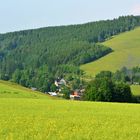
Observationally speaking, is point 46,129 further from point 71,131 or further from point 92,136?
point 92,136

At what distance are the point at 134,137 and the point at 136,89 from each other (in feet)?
430

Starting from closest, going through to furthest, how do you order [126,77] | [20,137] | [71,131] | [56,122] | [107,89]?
1. [20,137]
2. [71,131]
3. [56,122]
4. [107,89]
5. [126,77]

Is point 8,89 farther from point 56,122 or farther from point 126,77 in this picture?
point 126,77

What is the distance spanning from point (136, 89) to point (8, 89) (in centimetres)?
9082

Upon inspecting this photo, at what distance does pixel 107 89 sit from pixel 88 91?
6087 millimetres

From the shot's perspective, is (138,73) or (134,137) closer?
(134,137)

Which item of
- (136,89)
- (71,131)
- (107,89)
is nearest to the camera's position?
(71,131)

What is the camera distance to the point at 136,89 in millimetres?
153375

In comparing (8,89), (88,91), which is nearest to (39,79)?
(88,91)

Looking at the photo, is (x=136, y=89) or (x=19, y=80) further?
(x=19, y=80)

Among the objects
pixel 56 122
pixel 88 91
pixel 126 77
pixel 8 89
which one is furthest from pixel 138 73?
pixel 56 122

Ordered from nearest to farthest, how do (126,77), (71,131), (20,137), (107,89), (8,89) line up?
(20,137) → (71,131) → (8,89) → (107,89) → (126,77)

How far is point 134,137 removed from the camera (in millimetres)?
23250

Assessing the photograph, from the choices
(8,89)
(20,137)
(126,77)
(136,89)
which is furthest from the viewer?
(126,77)
